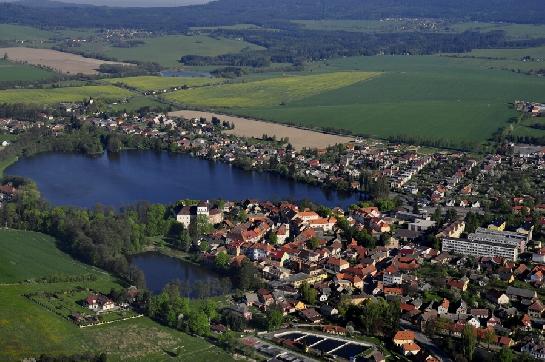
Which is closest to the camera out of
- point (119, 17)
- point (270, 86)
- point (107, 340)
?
point (107, 340)

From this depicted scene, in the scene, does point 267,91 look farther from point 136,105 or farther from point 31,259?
point 31,259

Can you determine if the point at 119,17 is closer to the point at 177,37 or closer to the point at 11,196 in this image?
the point at 177,37

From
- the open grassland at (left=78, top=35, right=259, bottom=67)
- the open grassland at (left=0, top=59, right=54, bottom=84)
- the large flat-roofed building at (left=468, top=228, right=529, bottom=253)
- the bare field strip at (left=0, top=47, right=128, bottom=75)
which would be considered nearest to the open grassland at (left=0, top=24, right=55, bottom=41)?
the open grassland at (left=78, top=35, right=259, bottom=67)

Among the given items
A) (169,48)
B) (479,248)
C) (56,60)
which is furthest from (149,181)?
(169,48)

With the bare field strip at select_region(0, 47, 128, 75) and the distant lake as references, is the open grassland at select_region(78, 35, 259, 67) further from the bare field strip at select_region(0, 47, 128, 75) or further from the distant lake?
the bare field strip at select_region(0, 47, 128, 75)

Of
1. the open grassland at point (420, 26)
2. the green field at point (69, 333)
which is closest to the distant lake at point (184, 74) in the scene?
the open grassland at point (420, 26)

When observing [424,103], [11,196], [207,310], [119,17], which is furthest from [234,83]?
[119,17]
